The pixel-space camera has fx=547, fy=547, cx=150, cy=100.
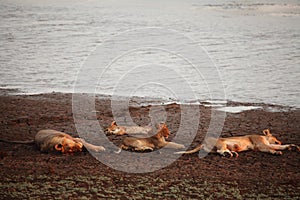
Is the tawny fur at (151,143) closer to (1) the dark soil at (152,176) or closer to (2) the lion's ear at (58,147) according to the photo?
(1) the dark soil at (152,176)

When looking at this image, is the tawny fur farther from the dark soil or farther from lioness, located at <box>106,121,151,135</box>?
lioness, located at <box>106,121,151,135</box>

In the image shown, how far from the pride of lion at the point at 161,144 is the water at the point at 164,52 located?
5.27 meters

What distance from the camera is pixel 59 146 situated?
962 centimetres

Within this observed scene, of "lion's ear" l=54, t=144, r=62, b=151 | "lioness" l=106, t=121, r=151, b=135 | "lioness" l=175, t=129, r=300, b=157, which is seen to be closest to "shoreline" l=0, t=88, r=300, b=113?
"lioness" l=106, t=121, r=151, b=135

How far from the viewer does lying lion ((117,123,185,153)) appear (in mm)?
9859

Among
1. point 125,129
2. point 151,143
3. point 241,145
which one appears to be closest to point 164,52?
point 125,129

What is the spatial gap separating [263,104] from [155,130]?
213 inches

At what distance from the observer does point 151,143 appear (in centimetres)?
1006

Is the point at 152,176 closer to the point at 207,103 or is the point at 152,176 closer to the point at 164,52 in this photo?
the point at 207,103

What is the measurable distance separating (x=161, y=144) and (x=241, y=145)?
4.74 feet

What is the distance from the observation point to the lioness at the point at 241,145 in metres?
9.61

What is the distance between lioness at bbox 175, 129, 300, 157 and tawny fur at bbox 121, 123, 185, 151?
0.43m

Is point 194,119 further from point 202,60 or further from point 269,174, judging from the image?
point 202,60

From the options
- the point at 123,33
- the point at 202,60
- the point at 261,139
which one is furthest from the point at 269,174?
the point at 123,33
